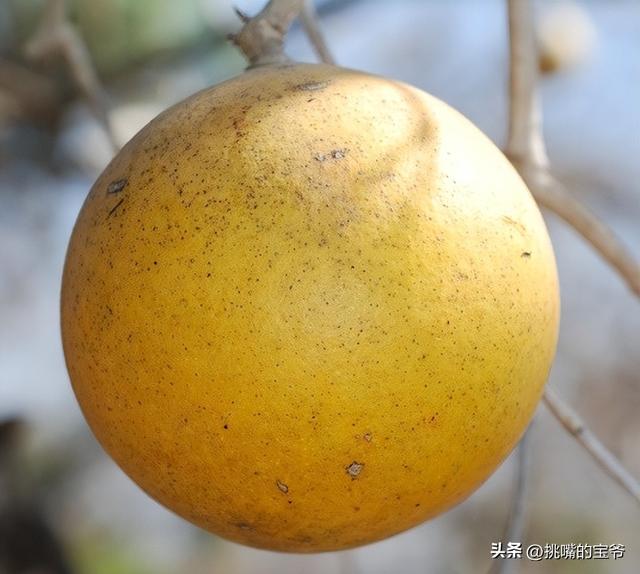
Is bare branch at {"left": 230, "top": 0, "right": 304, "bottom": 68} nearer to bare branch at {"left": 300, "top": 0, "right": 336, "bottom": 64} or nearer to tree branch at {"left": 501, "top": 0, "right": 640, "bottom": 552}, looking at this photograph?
bare branch at {"left": 300, "top": 0, "right": 336, "bottom": 64}

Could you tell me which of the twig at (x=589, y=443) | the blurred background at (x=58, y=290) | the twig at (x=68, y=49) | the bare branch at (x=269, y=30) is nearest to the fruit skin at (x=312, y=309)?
the bare branch at (x=269, y=30)

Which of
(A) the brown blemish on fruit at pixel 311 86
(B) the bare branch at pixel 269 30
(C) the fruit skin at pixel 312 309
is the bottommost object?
(C) the fruit skin at pixel 312 309

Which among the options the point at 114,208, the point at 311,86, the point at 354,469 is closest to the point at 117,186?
the point at 114,208

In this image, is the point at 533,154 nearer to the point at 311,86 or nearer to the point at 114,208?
the point at 311,86

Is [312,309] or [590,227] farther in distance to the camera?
[590,227]

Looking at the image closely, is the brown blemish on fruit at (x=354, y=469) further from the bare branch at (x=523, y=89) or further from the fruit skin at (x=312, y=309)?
the bare branch at (x=523, y=89)

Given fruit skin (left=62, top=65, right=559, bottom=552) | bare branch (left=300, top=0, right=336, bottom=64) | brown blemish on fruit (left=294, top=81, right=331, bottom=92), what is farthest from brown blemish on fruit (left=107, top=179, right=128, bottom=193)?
bare branch (left=300, top=0, right=336, bottom=64)
